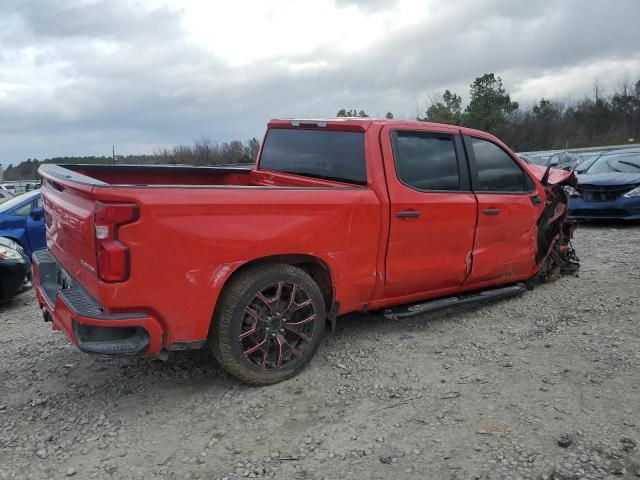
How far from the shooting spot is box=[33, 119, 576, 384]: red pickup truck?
10.1 ft

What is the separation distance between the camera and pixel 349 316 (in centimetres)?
502

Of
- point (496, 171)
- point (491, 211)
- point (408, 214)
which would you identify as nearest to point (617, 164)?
point (496, 171)

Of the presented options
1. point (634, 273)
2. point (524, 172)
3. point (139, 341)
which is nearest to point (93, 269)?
point (139, 341)

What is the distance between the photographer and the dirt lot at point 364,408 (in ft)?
9.20

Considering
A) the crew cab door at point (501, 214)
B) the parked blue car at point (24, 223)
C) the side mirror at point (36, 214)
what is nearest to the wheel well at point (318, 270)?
the crew cab door at point (501, 214)

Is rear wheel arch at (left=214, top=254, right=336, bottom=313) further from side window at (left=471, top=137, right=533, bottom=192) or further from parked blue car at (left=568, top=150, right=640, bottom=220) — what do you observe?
parked blue car at (left=568, top=150, right=640, bottom=220)

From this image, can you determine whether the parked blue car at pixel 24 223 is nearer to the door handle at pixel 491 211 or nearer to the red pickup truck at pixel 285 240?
the red pickup truck at pixel 285 240

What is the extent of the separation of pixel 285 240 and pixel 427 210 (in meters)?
1.32

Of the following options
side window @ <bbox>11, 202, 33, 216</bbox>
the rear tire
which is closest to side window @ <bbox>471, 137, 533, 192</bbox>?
the rear tire

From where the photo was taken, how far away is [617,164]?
1120cm

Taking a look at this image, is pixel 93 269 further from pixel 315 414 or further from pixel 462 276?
pixel 462 276

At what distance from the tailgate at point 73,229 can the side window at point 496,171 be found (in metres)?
3.16

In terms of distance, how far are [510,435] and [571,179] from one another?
13.3ft

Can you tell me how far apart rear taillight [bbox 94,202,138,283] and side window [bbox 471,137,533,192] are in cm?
301
